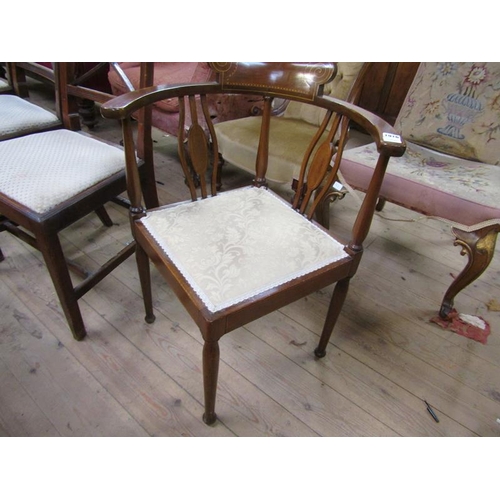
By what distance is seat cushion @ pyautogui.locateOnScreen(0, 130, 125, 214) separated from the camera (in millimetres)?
926

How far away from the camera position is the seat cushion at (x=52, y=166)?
0.93 metres

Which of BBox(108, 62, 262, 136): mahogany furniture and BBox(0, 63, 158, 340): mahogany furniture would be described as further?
BBox(108, 62, 262, 136): mahogany furniture

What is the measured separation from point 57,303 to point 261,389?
0.85 m

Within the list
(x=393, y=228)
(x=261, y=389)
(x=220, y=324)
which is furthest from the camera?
(x=393, y=228)

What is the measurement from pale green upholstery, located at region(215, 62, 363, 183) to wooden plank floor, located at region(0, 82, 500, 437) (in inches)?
23.5

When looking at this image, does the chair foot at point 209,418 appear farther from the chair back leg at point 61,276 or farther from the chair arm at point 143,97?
the chair arm at point 143,97

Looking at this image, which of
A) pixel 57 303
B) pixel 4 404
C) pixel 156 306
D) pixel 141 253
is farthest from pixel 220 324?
pixel 57 303

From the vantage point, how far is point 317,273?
2.76 feet

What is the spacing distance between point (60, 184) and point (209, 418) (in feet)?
2.61

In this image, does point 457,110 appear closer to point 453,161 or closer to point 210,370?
point 453,161

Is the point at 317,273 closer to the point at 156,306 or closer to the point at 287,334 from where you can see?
the point at 287,334

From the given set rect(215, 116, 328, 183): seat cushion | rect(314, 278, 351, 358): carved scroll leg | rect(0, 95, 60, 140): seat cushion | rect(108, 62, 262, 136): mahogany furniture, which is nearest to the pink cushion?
rect(108, 62, 262, 136): mahogany furniture

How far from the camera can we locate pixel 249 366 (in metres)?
1.15

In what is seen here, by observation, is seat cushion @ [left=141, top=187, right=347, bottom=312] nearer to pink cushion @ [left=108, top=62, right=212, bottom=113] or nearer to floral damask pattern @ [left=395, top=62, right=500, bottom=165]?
floral damask pattern @ [left=395, top=62, right=500, bottom=165]
